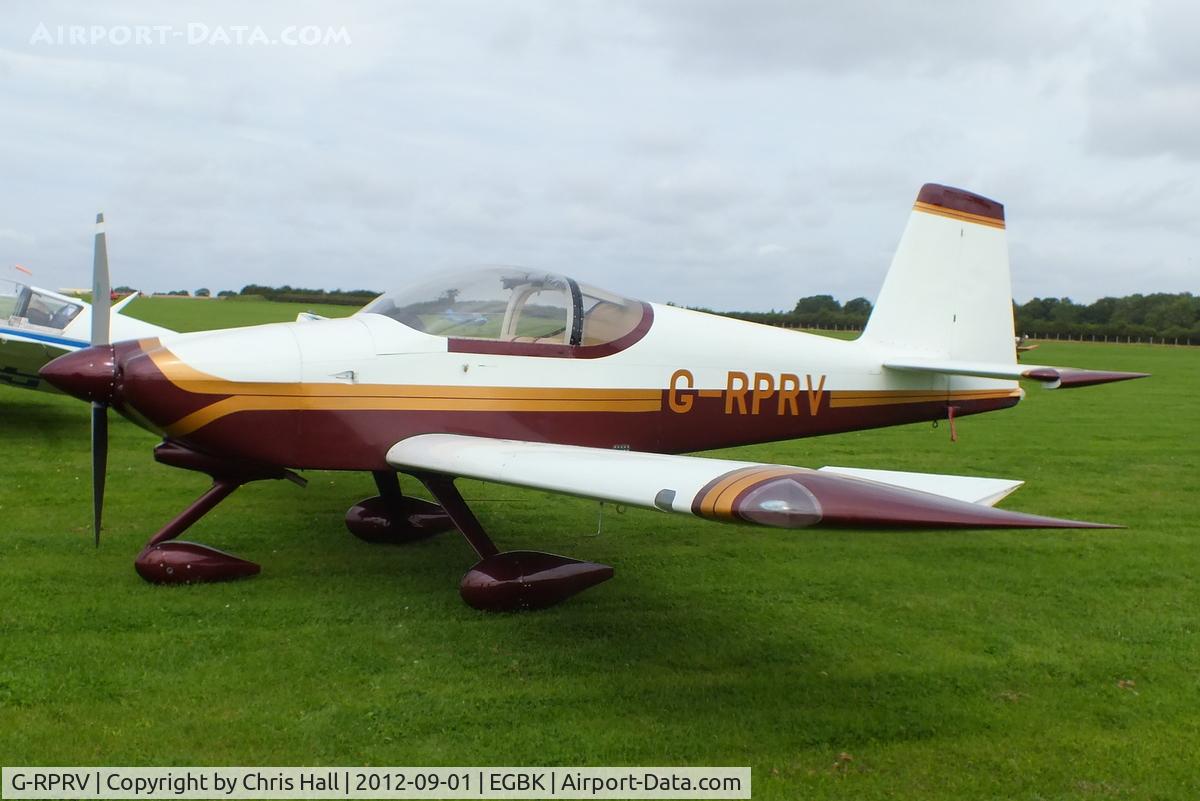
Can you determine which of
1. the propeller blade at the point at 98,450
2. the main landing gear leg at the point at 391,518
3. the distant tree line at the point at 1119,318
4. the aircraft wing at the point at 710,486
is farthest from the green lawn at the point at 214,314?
the distant tree line at the point at 1119,318

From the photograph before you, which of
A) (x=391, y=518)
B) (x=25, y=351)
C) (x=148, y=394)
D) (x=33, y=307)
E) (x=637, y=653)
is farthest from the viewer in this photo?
(x=33, y=307)

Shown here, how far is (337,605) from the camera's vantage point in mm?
5133

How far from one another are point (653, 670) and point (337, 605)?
195 centimetres

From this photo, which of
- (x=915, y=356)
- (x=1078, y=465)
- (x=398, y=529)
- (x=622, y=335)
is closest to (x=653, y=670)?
(x=622, y=335)

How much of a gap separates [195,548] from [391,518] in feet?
4.68

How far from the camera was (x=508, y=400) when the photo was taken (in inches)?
219

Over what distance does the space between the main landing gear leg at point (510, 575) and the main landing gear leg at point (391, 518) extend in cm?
132

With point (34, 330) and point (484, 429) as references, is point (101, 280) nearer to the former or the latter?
point (484, 429)

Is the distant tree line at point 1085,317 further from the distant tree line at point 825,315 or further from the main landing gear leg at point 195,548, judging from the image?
the main landing gear leg at point 195,548

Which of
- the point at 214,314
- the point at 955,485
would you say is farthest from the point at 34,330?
the point at 214,314

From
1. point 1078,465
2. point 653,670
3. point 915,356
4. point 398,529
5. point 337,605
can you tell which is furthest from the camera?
point 1078,465

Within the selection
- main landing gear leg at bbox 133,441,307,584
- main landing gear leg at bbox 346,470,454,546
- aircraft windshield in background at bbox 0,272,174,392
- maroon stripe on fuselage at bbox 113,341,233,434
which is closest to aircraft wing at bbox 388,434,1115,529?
maroon stripe on fuselage at bbox 113,341,233,434

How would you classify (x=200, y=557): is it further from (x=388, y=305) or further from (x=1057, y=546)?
(x=1057, y=546)

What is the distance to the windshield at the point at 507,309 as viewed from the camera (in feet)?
18.2
